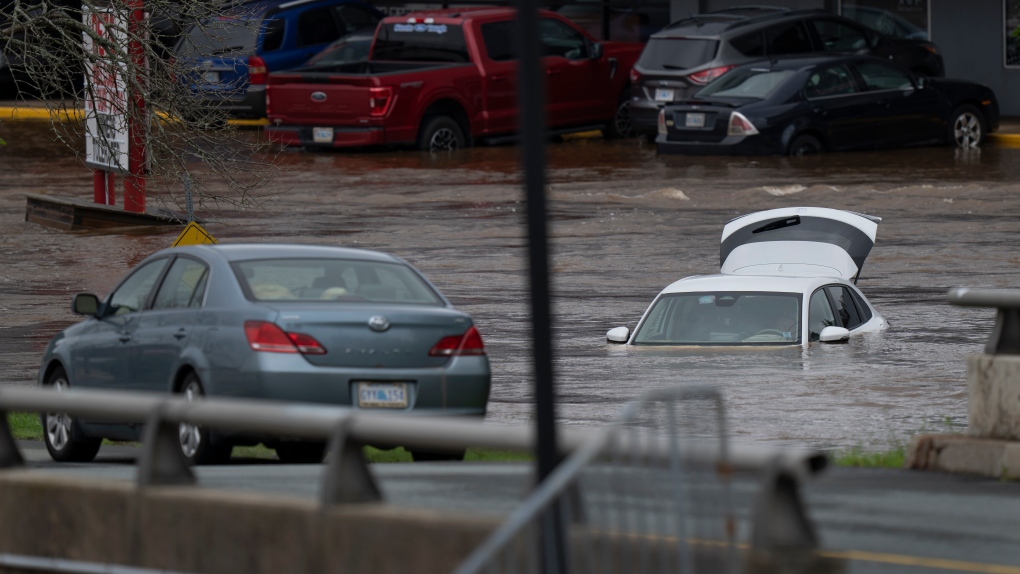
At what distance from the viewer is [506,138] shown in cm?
3262

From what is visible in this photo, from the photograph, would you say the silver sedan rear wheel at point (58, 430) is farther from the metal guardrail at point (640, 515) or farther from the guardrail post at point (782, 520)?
the guardrail post at point (782, 520)

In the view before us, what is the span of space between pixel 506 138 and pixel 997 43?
1069cm

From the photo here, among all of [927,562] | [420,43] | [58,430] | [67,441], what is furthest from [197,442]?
[420,43]

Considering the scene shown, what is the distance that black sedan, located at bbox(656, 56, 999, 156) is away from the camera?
29.0 meters

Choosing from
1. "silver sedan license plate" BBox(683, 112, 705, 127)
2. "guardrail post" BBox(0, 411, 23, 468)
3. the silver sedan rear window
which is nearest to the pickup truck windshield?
"silver sedan license plate" BBox(683, 112, 705, 127)

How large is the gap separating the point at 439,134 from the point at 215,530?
25.5 metres

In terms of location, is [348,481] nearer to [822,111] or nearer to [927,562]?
[927,562]

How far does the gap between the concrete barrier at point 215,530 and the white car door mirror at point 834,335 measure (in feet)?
30.7

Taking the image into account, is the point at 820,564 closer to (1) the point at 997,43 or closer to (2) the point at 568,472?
(2) the point at 568,472

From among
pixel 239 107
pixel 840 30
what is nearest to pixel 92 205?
pixel 239 107

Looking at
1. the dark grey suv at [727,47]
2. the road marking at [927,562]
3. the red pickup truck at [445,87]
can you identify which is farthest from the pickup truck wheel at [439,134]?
the road marking at [927,562]

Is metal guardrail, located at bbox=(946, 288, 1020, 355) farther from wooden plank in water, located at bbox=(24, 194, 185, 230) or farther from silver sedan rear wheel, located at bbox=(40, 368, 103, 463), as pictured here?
wooden plank in water, located at bbox=(24, 194, 185, 230)

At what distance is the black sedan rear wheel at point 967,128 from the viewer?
30.8 metres

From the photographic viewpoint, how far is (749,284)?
51.9 ft
